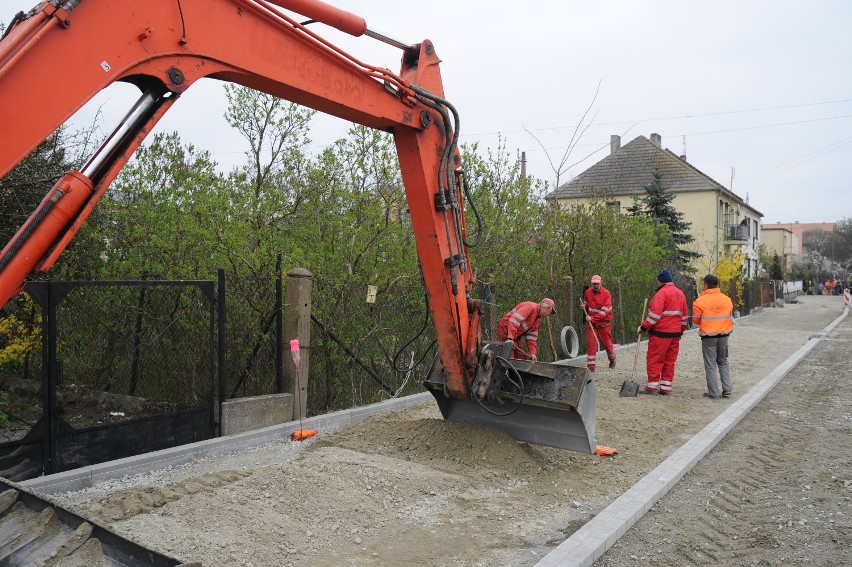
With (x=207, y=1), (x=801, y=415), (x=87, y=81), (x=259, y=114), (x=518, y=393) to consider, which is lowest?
(x=801, y=415)

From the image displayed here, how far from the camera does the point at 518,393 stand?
21.7ft

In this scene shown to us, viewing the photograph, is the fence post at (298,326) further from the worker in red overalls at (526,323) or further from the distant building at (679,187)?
the distant building at (679,187)

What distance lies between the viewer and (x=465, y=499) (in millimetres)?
5617

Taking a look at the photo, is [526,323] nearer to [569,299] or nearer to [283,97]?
[283,97]

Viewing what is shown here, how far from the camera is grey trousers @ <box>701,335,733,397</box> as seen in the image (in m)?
10.5

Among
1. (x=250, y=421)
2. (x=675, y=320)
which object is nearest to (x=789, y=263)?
(x=675, y=320)

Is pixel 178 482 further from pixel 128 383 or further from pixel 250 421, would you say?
pixel 128 383

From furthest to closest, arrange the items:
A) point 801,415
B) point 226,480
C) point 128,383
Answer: point 801,415
point 128,383
point 226,480

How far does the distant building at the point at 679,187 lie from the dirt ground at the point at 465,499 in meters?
32.6

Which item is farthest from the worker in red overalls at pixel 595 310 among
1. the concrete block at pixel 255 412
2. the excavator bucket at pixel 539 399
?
the concrete block at pixel 255 412

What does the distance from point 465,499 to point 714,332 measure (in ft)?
21.9

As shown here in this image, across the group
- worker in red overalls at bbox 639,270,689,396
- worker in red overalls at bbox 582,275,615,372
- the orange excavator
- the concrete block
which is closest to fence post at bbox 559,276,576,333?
worker in red overalls at bbox 582,275,615,372

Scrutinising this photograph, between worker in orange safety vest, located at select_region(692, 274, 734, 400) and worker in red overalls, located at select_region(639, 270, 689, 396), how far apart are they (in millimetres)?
306

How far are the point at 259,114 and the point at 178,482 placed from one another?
5.93 metres
